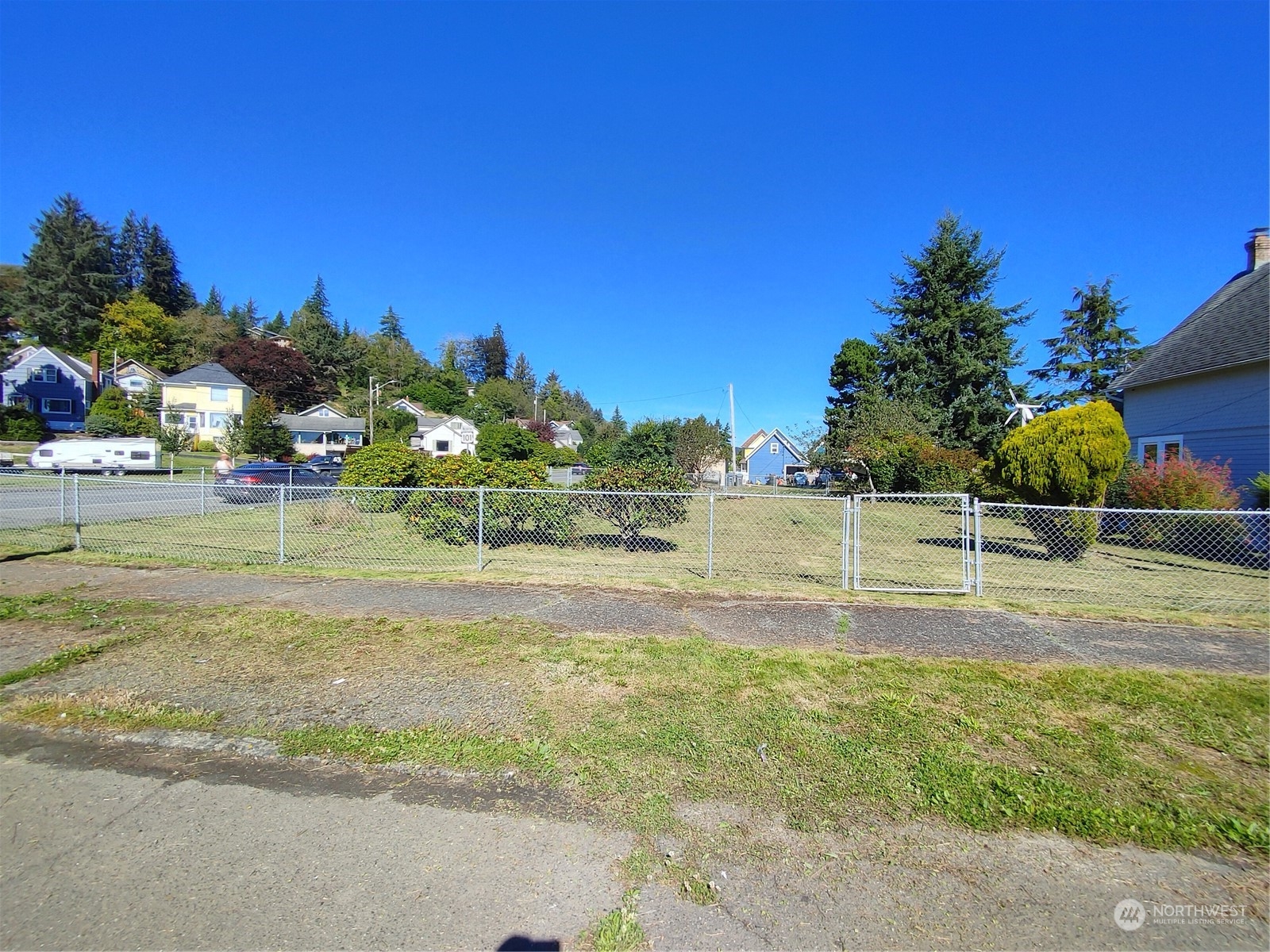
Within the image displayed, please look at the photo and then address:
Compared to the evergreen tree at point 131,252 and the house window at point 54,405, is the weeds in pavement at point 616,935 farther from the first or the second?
the evergreen tree at point 131,252

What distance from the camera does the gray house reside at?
13211 millimetres

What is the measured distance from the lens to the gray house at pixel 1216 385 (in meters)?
13.2

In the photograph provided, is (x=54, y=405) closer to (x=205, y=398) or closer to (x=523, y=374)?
(x=205, y=398)

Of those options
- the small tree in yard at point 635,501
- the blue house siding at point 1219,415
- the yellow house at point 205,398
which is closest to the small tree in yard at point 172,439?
the yellow house at point 205,398

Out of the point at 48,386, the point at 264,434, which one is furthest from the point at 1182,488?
the point at 48,386

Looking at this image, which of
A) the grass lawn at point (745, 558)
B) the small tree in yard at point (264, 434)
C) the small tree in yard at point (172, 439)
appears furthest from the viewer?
the small tree in yard at point (264, 434)

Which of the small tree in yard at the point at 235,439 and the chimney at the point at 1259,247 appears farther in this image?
the small tree in yard at the point at 235,439

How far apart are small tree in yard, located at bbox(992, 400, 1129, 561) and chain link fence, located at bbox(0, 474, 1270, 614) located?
8 centimetres

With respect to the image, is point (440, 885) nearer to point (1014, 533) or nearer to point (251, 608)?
Answer: point (251, 608)

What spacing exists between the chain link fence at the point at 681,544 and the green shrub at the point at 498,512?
0.10 ft

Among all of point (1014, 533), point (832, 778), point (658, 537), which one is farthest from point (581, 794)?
point (1014, 533)

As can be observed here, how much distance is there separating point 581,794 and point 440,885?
2.65 feet

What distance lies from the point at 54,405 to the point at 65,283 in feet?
74.9

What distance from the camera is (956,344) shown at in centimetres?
3306
